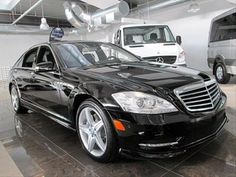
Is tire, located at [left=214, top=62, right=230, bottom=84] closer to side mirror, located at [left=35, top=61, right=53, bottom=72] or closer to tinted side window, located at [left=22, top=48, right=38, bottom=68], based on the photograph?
tinted side window, located at [left=22, top=48, right=38, bottom=68]

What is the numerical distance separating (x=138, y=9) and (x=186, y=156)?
9583 mm

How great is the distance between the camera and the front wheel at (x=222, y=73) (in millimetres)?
6391

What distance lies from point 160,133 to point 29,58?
2.86 metres

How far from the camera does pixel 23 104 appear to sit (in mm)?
4121

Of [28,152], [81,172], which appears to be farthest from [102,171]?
[28,152]

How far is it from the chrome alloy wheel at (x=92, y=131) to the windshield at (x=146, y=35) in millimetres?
4123

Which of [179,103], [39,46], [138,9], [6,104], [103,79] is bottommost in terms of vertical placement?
[6,104]

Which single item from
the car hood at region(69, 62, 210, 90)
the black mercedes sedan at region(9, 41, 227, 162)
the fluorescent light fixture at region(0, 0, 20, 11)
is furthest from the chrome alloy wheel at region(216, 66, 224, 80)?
the fluorescent light fixture at region(0, 0, 20, 11)

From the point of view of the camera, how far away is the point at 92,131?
93.3 inches

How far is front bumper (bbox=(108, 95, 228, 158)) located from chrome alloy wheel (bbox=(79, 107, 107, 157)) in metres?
0.28

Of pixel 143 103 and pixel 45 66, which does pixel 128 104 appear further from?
pixel 45 66

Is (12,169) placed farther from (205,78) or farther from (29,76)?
(205,78)

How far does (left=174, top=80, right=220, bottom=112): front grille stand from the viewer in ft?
6.70

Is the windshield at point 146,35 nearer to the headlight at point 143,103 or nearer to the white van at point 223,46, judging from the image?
the white van at point 223,46
